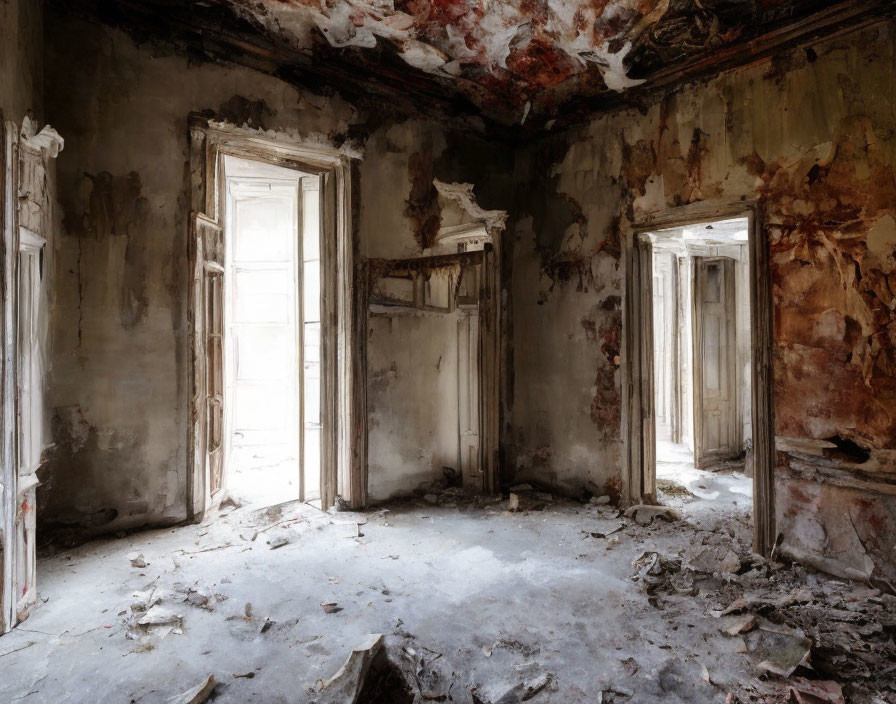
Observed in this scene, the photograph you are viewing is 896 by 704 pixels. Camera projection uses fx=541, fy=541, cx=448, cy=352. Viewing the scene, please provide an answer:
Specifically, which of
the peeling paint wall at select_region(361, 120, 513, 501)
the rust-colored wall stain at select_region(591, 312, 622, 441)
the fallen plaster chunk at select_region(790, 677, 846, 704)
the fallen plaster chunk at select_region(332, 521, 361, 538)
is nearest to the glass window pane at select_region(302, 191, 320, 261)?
the peeling paint wall at select_region(361, 120, 513, 501)

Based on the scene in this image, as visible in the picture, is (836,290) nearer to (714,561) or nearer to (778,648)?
(714,561)

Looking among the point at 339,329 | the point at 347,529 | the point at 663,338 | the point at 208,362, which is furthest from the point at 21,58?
the point at 663,338

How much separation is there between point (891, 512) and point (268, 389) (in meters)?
7.13

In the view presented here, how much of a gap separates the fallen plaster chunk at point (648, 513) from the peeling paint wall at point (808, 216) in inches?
14.0

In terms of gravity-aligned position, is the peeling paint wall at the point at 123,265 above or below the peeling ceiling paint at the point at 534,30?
below

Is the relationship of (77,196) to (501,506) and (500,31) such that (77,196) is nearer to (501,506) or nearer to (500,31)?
(500,31)

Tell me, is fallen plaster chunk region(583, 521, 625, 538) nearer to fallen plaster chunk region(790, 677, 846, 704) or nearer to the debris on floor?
the debris on floor

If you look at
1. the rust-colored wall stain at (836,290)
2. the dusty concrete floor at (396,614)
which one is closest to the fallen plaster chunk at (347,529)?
the dusty concrete floor at (396,614)

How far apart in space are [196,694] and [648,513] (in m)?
3.72

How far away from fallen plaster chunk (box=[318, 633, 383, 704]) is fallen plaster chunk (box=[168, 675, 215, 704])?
47cm

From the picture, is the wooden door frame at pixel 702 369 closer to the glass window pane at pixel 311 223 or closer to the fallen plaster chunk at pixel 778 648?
the fallen plaster chunk at pixel 778 648

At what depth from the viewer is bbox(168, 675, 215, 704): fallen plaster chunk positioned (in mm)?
2268

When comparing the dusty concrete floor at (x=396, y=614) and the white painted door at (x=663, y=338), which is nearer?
the dusty concrete floor at (x=396, y=614)

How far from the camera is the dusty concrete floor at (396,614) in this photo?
8.07 feet
